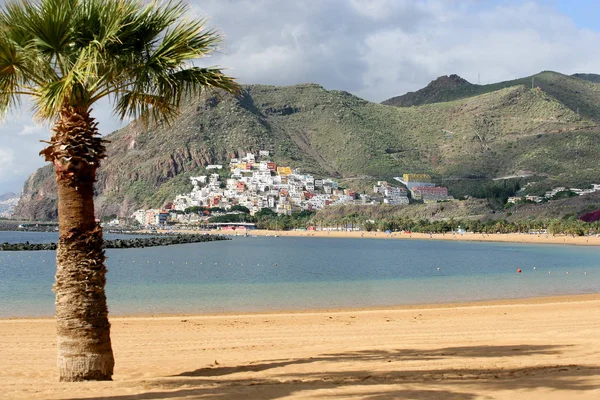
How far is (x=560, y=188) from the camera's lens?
131375 mm

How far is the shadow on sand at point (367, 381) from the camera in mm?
6973

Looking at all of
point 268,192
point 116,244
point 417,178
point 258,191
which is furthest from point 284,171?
point 116,244

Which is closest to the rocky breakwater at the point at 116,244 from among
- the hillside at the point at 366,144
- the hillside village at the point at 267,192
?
the hillside village at the point at 267,192

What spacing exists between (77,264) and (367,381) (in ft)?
12.3

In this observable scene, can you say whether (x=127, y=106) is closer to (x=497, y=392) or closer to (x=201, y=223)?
(x=497, y=392)

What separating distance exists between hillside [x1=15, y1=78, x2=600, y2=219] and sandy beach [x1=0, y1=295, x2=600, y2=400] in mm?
142480

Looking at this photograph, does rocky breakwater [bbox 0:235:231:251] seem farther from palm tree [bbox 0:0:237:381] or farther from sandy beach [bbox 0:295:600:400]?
palm tree [bbox 0:0:237:381]

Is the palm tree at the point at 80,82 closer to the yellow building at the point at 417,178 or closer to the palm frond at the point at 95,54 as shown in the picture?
the palm frond at the point at 95,54

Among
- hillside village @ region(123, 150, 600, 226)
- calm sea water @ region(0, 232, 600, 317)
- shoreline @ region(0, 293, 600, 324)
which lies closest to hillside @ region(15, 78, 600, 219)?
hillside village @ region(123, 150, 600, 226)

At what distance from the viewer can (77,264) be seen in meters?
7.81

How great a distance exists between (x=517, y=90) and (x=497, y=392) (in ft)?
594

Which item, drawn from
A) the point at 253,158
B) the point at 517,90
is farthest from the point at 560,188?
the point at 253,158

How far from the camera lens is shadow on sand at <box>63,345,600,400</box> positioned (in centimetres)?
697

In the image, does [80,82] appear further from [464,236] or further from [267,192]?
[267,192]
